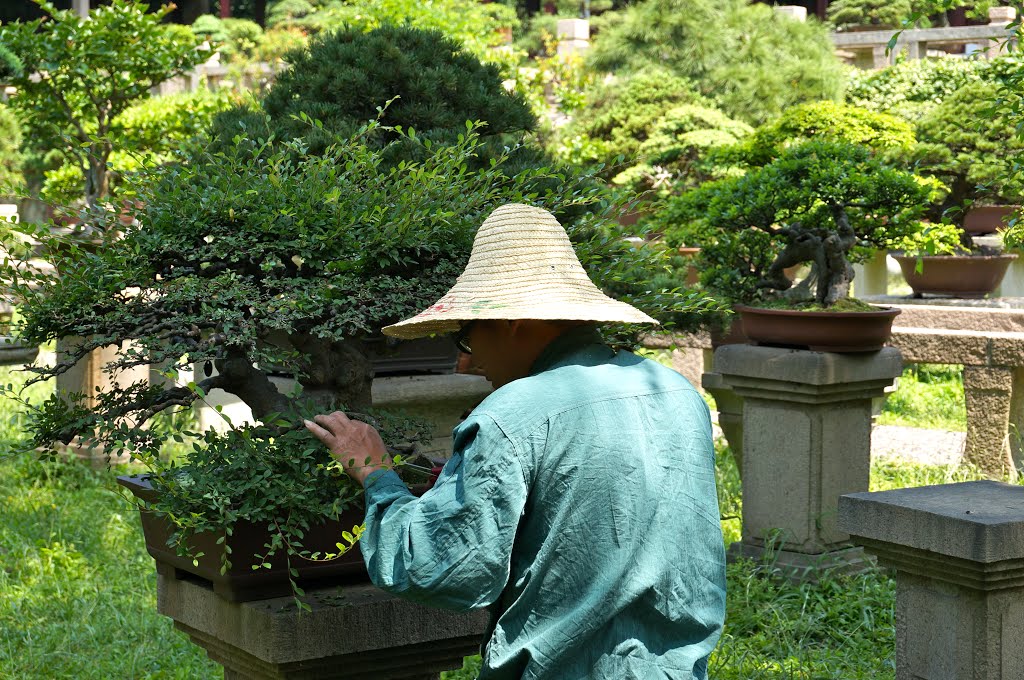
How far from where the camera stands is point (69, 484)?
258 inches

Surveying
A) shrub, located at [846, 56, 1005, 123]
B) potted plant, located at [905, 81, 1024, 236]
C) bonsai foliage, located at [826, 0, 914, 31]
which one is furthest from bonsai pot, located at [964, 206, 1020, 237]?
bonsai foliage, located at [826, 0, 914, 31]

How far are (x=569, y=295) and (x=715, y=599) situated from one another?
1.89ft

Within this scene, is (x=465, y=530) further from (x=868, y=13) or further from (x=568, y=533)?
(x=868, y=13)

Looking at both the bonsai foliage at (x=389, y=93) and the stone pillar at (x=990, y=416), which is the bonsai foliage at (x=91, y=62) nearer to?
the bonsai foliage at (x=389, y=93)

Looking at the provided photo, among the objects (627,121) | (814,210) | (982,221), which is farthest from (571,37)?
(814,210)

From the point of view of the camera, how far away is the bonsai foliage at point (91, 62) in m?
7.81

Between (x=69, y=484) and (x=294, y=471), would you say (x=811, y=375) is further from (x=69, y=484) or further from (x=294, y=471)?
(x=69, y=484)

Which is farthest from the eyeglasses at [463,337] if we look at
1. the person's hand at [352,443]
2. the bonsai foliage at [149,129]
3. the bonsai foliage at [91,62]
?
the bonsai foliage at [91,62]

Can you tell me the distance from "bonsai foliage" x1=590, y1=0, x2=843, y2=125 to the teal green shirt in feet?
33.5

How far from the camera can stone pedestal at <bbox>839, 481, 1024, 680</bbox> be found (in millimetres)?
2973

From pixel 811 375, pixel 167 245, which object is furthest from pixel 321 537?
pixel 811 375

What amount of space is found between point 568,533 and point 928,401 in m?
7.63

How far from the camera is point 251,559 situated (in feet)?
7.67

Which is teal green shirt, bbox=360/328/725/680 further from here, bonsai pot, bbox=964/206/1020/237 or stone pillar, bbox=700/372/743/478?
bonsai pot, bbox=964/206/1020/237
